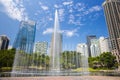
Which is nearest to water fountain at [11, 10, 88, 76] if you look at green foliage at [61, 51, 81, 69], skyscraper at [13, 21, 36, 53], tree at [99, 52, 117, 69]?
green foliage at [61, 51, 81, 69]

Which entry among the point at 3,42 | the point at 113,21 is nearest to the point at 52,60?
the point at 113,21

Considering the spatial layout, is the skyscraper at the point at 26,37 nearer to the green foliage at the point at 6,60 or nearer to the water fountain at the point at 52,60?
the water fountain at the point at 52,60

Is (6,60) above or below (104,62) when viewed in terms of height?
above

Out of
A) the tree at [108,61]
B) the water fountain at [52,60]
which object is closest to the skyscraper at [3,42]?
the water fountain at [52,60]

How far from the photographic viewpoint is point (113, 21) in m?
109

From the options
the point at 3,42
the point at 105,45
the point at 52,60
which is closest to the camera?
the point at 52,60

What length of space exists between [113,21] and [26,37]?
295 feet

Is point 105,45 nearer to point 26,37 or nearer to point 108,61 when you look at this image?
point 26,37

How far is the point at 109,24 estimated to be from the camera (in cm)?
11150

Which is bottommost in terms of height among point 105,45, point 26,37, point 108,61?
point 108,61

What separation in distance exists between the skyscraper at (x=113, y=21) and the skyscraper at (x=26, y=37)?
3160 inches

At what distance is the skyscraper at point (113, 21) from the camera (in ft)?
345

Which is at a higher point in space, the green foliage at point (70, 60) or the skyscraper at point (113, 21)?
the skyscraper at point (113, 21)

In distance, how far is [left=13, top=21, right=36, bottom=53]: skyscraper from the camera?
12394 cm
